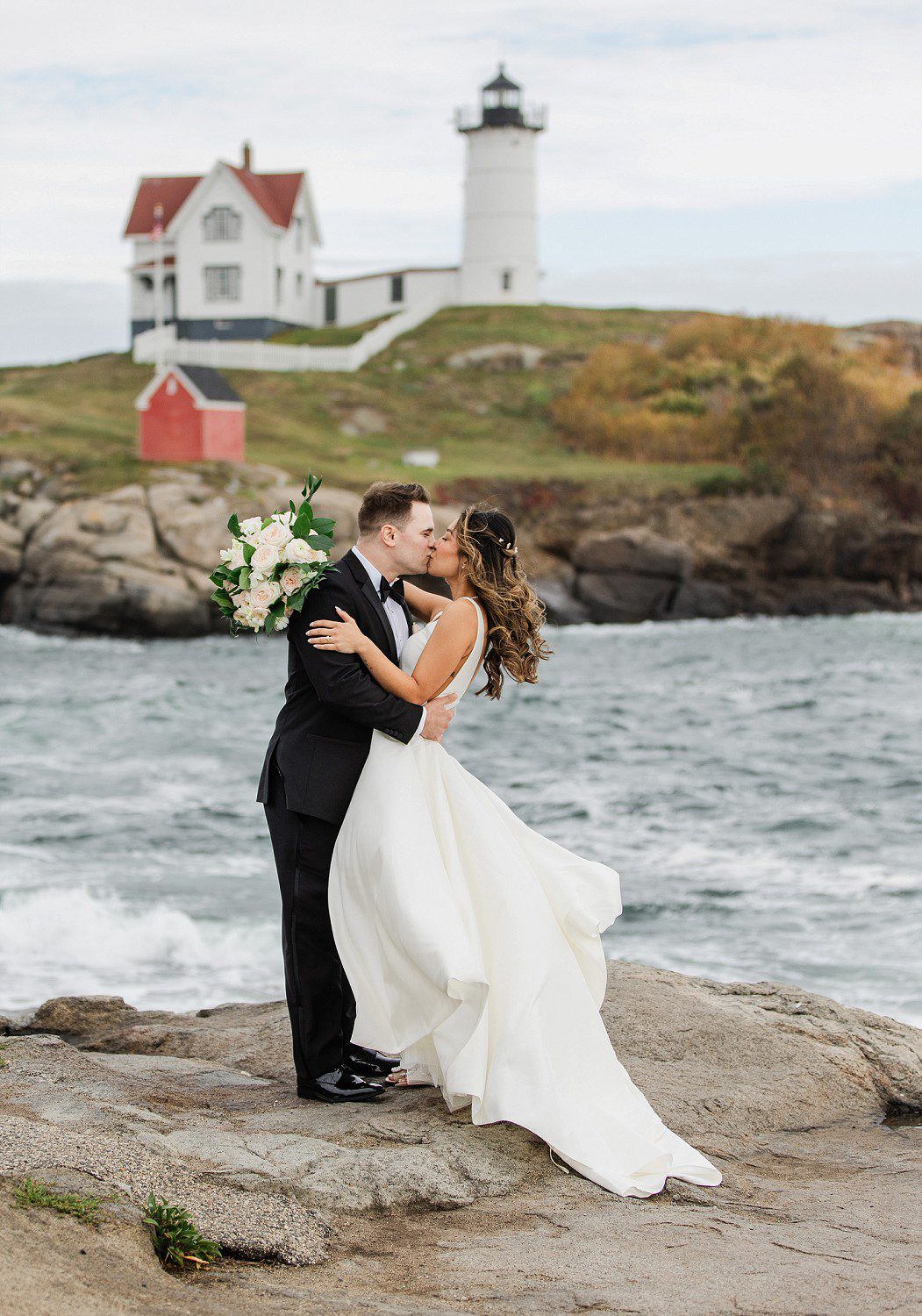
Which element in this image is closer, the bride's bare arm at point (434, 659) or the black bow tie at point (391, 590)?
the bride's bare arm at point (434, 659)

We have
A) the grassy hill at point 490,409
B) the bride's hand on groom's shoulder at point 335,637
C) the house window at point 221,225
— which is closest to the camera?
the bride's hand on groom's shoulder at point 335,637

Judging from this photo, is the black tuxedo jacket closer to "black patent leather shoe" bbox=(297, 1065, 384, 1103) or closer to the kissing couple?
the kissing couple

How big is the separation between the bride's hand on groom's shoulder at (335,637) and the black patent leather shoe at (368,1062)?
1688 mm

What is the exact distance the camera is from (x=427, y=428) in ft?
166

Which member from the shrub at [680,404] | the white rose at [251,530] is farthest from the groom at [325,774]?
the shrub at [680,404]

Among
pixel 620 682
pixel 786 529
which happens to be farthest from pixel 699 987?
pixel 786 529

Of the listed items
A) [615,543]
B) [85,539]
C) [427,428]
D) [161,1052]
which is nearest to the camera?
[161,1052]

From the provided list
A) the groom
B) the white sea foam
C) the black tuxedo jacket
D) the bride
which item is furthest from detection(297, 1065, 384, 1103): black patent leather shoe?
the white sea foam

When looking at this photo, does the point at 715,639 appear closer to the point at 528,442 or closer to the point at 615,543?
the point at 615,543

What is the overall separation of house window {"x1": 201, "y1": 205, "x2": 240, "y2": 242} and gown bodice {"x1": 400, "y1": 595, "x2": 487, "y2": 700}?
2317 inches

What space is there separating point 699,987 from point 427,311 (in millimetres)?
60313

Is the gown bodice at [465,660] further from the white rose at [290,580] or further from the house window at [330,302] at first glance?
the house window at [330,302]

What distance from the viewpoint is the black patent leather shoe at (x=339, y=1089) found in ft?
18.5

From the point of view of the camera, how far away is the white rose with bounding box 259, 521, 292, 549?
550cm
